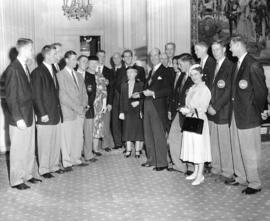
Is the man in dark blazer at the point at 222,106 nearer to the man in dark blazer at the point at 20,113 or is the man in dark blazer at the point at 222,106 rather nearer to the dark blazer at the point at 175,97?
the dark blazer at the point at 175,97

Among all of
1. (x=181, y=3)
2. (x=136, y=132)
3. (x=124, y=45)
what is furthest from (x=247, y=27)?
(x=136, y=132)

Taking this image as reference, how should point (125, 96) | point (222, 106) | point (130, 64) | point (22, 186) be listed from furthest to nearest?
1. point (130, 64)
2. point (125, 96)
3. point (222, 106)
4. point (22, 186)

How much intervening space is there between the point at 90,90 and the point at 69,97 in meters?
0.78

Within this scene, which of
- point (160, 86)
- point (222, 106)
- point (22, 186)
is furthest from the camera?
point (160, 86)

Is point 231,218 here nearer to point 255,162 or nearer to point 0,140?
point 255,162

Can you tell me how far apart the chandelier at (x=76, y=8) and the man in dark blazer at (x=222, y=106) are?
511cm

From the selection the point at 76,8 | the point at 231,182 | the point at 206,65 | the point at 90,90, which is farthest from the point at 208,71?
the point at 76,8

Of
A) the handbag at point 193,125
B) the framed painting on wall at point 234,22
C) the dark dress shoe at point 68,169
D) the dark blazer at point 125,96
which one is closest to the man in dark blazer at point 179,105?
the handbag at point 193,125

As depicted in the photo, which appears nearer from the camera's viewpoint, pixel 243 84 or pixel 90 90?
pixel 243 84

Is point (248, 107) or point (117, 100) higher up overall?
point (248, 107)

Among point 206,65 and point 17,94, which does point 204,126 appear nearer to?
point 206,65

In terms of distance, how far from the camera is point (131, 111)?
7473mm

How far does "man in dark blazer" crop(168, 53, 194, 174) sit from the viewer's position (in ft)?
19.9

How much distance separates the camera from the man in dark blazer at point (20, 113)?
5527 mm
